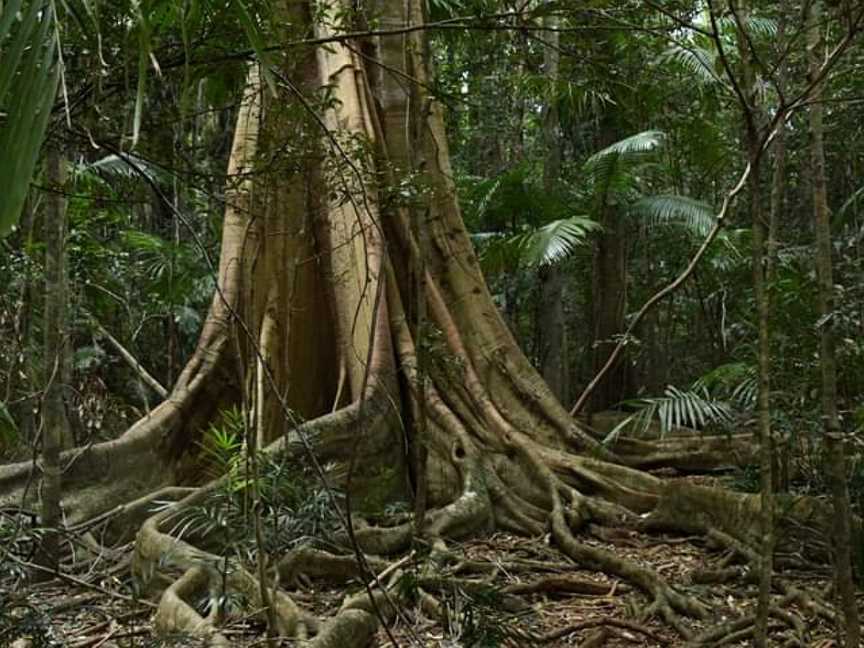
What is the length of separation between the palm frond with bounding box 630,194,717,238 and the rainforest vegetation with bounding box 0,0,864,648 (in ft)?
0.08

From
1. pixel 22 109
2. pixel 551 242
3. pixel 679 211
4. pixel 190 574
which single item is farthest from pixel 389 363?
pixel 22 109

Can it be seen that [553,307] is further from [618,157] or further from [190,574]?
[190,574]

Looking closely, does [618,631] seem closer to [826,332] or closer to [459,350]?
[826,332]

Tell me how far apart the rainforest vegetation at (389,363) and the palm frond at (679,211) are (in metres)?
0.03

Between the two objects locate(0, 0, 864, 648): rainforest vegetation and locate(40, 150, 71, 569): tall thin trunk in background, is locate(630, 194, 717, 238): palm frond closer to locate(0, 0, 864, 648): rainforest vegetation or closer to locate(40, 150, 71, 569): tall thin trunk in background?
locate(0, 0, 864, 648): rainforest vegetation

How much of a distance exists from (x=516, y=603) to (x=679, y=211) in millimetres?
5019

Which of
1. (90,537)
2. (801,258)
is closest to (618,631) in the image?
(801,258)

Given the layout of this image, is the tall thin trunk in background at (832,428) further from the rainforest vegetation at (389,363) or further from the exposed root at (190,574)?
the exposed root at (190,574)

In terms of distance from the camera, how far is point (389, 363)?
5.50 metres

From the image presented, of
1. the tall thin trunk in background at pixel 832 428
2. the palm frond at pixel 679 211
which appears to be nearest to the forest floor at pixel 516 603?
the tall thin trunk in background at pixel 832 428

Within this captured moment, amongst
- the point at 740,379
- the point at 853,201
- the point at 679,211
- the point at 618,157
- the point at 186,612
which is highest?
the point at 618,157

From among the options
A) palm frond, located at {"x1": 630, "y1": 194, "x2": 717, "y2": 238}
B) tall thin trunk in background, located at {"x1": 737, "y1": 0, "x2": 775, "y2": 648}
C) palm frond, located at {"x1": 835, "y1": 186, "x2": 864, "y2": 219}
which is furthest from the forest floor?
palm frond, located at {"x1": 630, "y1": 194, "x2": 717, "y2": 238}

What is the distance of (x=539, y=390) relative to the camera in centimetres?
588

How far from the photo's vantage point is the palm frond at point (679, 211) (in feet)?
25.9
